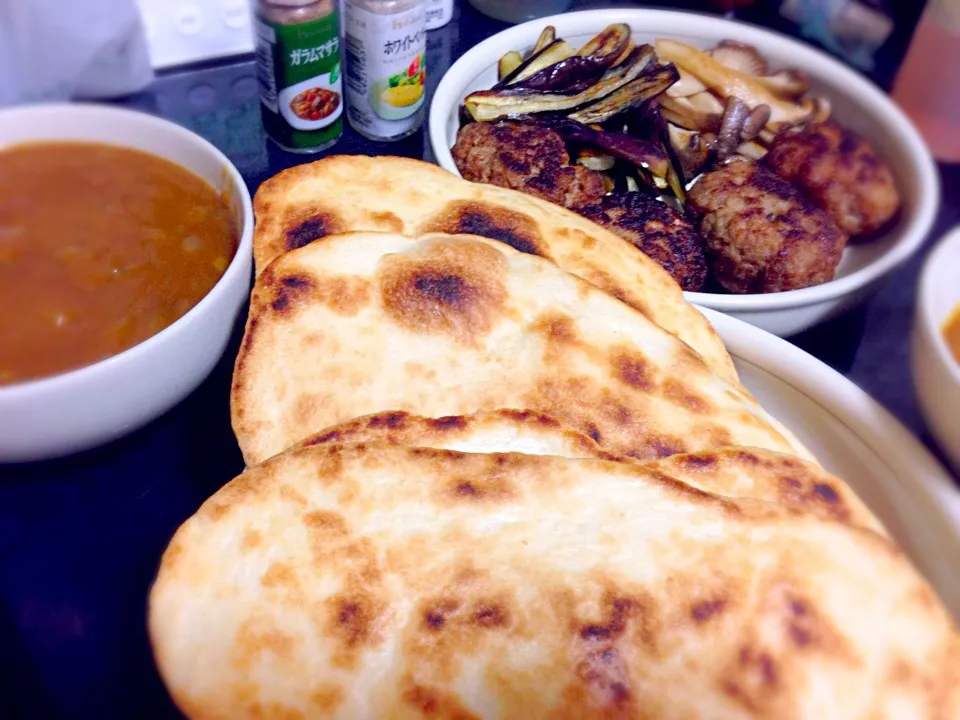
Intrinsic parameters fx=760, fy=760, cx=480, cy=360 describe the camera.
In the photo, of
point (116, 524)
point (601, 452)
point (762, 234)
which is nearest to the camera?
point (601, 452)

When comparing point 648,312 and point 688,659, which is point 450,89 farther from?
point 688,659

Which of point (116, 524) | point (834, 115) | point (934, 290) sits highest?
point (934, 290)

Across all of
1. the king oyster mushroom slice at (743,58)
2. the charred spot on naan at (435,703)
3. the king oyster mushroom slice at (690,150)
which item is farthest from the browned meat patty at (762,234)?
the charred spot on naan at (435,703)

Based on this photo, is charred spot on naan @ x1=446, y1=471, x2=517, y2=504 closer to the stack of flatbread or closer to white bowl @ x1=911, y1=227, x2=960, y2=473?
the stack of flatbread

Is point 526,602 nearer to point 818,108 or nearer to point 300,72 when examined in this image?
point 300,72

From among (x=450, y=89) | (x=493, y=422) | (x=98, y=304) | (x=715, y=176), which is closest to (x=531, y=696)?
(x=493, y=422)

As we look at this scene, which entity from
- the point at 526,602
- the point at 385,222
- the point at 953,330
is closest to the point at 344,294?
the point at 385,222
